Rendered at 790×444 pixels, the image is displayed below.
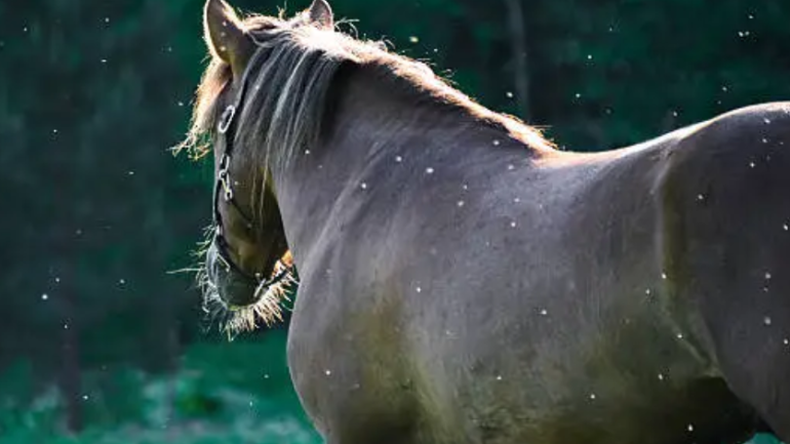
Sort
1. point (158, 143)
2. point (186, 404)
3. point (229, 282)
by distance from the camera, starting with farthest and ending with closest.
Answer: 1. point (158, 143)
2. point (186, 404)
3. point (229, 282)

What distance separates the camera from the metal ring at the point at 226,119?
4469 millimetres

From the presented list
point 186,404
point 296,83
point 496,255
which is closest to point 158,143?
point 186,404

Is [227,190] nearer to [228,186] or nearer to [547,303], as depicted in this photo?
[228,186]

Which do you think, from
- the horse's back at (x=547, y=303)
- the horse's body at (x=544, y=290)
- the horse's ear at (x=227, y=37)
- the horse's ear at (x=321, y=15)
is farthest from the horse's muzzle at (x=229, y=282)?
the horse's back at (x=547, y=303)

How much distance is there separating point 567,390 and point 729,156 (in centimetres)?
57

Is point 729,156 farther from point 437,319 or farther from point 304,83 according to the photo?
point 304,83

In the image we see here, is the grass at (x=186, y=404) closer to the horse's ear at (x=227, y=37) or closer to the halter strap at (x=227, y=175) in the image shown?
the halter strap at (x=227, y=175)

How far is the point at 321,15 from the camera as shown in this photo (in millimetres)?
4633

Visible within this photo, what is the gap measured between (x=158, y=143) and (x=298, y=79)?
6.41 metres

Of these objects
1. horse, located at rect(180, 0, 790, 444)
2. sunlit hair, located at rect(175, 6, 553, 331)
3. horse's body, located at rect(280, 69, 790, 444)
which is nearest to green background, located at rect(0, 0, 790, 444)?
sunlit hair, located at rect(175, 6, 553, 331)

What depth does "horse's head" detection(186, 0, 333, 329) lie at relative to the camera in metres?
4.46

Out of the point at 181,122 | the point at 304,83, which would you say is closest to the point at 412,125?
the point at 304,83

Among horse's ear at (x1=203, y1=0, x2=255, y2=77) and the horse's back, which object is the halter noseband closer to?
horse's ear at (x1=203, y1=0, x2=255, y2=77)

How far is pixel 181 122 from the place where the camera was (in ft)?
33.8
